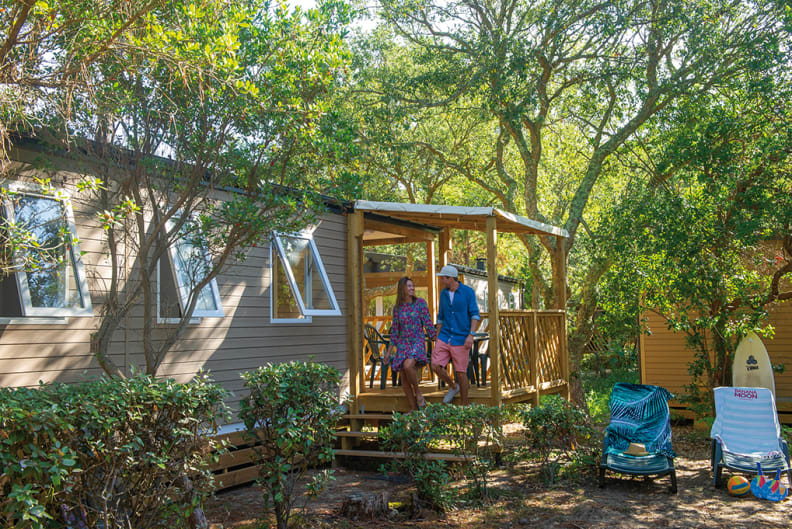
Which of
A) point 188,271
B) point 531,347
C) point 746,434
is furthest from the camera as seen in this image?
point 531,347

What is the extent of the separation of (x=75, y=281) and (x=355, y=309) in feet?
12.1

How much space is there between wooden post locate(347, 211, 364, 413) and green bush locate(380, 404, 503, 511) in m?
2.06

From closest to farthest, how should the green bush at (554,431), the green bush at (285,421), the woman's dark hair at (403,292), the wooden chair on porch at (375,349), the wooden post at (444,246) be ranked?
the green bush at (285,421)
the green bush at (554,431)
the woman's dark hair at (403,292)
the wooden chair on porch at (375,349)
the wooden post at (444,246)

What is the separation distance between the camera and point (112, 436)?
12.2 feet

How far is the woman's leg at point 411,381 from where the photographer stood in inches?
280

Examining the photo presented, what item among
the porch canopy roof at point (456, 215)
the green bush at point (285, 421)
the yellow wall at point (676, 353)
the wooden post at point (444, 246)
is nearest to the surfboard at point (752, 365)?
the yellow wall at point (676, 353)

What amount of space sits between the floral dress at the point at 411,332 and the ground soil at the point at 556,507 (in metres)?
1.36

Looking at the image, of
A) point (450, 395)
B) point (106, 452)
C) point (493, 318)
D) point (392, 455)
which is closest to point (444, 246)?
point (493, 318)

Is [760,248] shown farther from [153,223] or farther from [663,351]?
[153,223]

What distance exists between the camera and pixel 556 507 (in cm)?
600

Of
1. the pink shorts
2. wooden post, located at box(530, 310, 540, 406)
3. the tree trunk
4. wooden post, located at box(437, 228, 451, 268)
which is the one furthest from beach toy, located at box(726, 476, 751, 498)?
wooden post, located at box(437, 228, 451, 268)

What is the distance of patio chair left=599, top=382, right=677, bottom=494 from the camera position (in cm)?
659

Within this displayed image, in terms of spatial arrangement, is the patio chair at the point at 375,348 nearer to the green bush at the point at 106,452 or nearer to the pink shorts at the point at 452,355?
the pink shorts at the point at 452,355

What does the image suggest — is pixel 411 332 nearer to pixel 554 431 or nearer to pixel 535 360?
pixel 554 431
